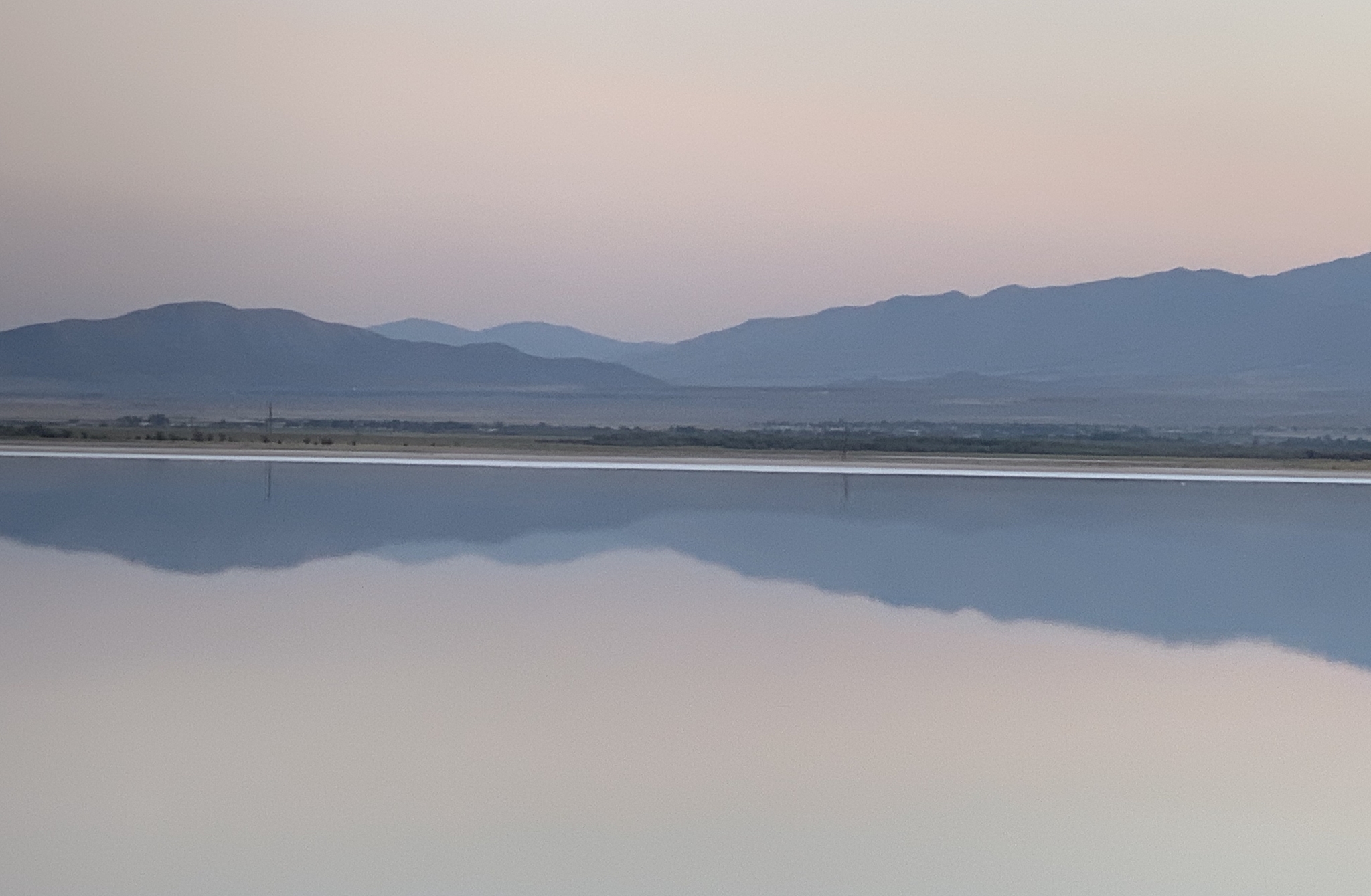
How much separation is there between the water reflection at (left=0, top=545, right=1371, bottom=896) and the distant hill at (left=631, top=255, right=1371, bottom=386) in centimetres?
6296

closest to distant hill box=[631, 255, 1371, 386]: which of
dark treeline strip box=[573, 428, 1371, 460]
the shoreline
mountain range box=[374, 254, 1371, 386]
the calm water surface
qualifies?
mountain range box=[374, 254, 1371, 386]

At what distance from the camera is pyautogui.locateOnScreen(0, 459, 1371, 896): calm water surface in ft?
12.1

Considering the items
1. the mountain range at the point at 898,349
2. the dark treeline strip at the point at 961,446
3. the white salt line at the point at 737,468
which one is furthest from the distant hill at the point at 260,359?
the white salt line at the point at 737,468

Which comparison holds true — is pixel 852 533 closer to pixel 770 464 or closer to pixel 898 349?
pixel 770 464

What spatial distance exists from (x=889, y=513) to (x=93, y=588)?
6840 millimetres

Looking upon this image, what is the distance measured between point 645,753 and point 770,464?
16768 mm

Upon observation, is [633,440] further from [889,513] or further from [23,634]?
[23,634]

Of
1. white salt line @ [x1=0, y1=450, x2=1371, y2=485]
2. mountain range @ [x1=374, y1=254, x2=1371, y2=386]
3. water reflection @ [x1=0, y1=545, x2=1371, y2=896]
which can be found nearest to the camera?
water reflection @ [x1=0, y1=545, x2=1371, y2=896]

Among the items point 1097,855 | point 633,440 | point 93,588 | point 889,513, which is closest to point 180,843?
point 1097,855

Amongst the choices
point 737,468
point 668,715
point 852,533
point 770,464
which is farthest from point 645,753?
point 770,464

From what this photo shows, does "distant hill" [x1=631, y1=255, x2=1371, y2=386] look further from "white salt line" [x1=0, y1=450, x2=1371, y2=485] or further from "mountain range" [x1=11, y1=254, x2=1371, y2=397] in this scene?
"white salt line" [x1=0, y1=450, x2=1371, y2=485]

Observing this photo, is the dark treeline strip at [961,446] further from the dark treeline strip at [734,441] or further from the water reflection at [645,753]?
the water reflection at [645,753]

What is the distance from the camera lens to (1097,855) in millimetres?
3830

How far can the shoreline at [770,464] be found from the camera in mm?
19375
